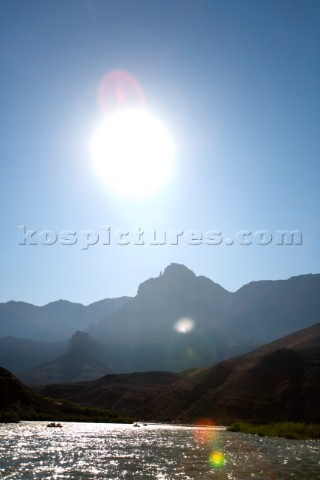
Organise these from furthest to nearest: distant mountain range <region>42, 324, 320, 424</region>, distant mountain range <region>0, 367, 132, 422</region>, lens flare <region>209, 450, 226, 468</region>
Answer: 1. distant mountain range <region>42, 324, 320, 424</region>
2. distant mountain range <region>0, 367, 132, 422</region>
3. lens flare <region>209, 450, 226, 468</region>

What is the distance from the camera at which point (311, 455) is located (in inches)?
1681

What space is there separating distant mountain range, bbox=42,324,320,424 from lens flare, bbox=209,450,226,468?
253ft

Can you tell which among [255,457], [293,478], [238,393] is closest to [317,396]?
[238,393]

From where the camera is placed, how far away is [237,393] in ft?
438

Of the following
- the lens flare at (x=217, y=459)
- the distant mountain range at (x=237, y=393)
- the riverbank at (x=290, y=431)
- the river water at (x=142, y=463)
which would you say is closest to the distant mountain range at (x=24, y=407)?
the distant mountain range at (x=237, y=393)

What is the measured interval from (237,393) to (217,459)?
103 m

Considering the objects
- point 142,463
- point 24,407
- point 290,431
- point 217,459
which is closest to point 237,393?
point 290,431

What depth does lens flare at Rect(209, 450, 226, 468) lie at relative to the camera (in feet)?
108

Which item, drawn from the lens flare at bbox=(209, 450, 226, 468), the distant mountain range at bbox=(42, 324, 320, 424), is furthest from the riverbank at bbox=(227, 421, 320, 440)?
the distant mountain range at bbox=(42, 324, 320, 424)

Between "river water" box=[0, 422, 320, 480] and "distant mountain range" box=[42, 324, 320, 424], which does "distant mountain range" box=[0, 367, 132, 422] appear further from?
"river water" box=[0, 422, 320, 480]

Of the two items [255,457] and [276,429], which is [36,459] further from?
[276,429]

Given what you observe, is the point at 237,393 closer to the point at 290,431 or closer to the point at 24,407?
the point at 290,431

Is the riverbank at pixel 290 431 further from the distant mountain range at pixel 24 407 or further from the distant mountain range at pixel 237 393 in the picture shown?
the distant mountain range at pixel 24 407

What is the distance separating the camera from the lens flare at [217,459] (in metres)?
32.8
